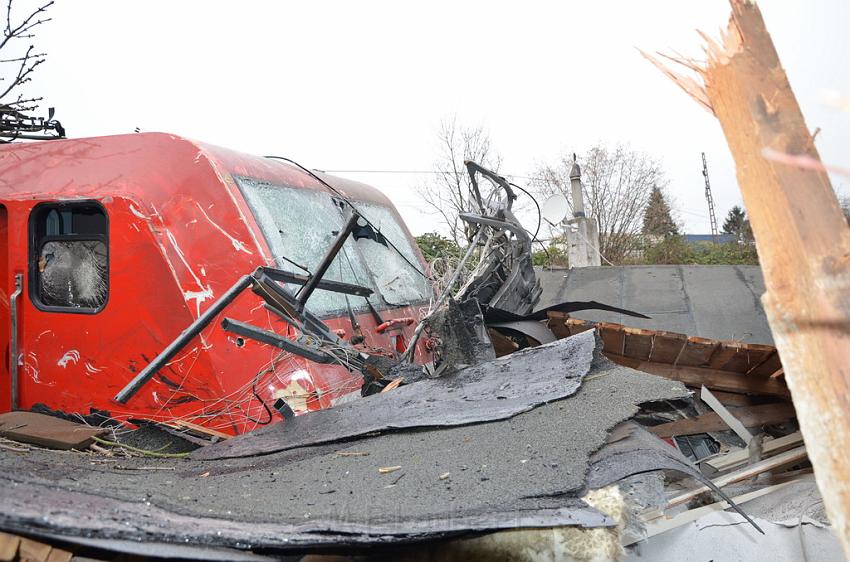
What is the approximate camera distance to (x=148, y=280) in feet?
12.7

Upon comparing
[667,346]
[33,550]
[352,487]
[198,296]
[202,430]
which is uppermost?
[198,296]

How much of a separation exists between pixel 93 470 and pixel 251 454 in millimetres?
638

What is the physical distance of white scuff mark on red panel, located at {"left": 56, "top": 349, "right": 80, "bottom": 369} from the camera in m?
3.98

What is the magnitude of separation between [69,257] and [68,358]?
0.61 metres

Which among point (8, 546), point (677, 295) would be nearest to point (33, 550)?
point (8, 546)

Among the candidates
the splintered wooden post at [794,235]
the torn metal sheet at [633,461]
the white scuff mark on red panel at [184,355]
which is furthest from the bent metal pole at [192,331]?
the splintered wooden post at [794,235]

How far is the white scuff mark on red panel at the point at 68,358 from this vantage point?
3.98 metres

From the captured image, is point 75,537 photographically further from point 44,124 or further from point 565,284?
point 565,284

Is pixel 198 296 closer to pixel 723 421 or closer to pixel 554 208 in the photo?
pixel 723 421

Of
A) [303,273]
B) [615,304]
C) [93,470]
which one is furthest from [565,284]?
[93,470]

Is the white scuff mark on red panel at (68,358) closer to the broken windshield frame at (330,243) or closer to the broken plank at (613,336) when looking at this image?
the broken windshield frame at (330,243)

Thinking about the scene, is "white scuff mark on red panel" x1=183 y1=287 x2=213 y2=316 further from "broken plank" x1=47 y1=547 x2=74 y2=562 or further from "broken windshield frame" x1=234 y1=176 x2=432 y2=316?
"broken plank" x1=47 y1=547 x2=74 y2=562

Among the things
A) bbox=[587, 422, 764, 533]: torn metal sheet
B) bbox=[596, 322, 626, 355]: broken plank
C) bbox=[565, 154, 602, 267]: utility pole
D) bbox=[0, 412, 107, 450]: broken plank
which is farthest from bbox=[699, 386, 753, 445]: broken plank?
bbox=[565, 154, 602, 267]: utility pole

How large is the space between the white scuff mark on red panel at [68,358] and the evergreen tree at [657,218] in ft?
71.3
